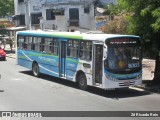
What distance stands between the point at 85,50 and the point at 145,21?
3.10 metres

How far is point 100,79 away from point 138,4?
3.80 metres

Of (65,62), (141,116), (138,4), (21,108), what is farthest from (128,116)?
(65,62)

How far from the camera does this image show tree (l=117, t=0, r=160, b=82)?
17.3 m

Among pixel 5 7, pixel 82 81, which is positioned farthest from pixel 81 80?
pixel 5 7

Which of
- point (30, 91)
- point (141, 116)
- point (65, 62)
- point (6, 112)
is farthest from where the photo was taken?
point (65, 62)

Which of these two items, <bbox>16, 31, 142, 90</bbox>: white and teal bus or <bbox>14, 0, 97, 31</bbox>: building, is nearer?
<bbox>16, 31, 142, 90</bbox>: white and teal bus

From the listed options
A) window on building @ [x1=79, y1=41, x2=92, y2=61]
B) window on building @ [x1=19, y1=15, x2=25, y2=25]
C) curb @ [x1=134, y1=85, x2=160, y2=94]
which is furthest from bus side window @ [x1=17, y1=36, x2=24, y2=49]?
window on building @ [x1=19, y1=15, x2=25, y2=25]

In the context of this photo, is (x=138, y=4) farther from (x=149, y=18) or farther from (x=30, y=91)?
(x=30, y=91)

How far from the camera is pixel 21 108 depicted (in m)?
14.5

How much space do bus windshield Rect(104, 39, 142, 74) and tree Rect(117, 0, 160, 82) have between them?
0.80 m

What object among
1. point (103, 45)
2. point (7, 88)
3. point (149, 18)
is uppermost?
point (149, 18)

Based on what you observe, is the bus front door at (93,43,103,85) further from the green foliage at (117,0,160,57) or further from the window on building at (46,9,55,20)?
the window on building at (46,9,55,20)

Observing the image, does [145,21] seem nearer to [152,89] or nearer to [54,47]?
[152,89]

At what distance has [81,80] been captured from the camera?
1906 centimetres
